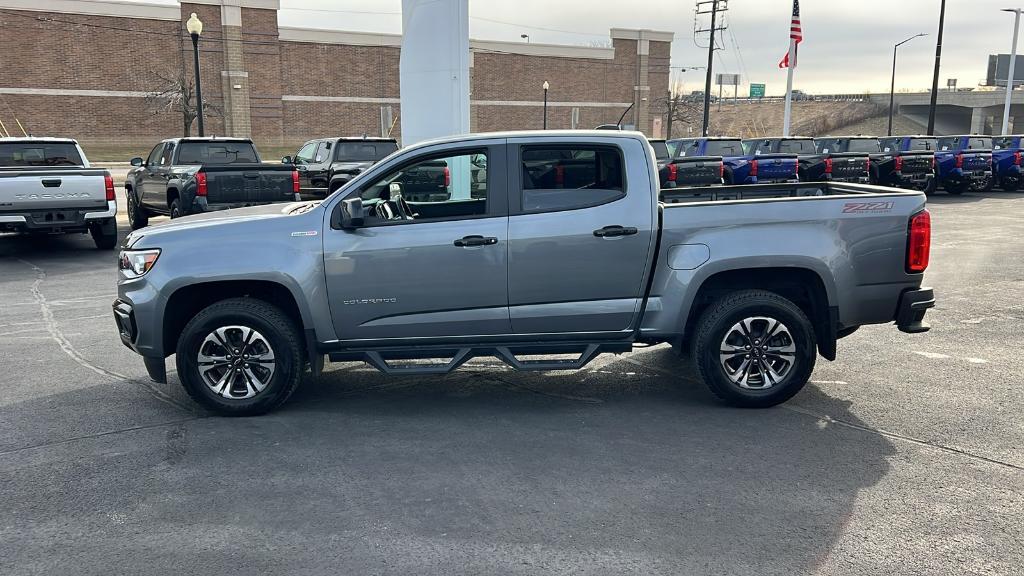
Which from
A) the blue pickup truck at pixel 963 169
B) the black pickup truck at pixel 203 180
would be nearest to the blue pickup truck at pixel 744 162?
the blue pickup truck at pixel 963 169

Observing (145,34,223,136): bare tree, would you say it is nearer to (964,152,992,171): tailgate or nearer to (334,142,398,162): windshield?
(334,142,398,162): windshield

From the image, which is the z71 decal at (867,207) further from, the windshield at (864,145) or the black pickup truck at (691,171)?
the windshield at (864,145)

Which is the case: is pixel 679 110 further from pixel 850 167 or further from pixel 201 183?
pixel 201 183

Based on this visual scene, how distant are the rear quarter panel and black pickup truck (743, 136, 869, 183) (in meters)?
18.9

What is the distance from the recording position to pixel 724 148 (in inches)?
1014

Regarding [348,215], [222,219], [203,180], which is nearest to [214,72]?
[203,180]

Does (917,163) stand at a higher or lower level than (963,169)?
higher

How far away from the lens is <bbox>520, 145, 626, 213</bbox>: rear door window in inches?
239

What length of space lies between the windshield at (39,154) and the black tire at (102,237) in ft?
4.66

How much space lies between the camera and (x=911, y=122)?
9219 cm

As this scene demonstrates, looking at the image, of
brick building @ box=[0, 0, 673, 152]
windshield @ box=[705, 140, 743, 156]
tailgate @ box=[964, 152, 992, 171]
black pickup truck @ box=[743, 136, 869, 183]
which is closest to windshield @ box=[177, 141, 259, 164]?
windshield @ box=[705, 140, 743, 156]

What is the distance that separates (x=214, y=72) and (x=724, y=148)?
38.5 meters

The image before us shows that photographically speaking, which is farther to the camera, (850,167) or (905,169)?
(905,169)

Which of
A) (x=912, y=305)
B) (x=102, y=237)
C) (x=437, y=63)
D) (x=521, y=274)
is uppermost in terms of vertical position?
(x=437, y=63)
